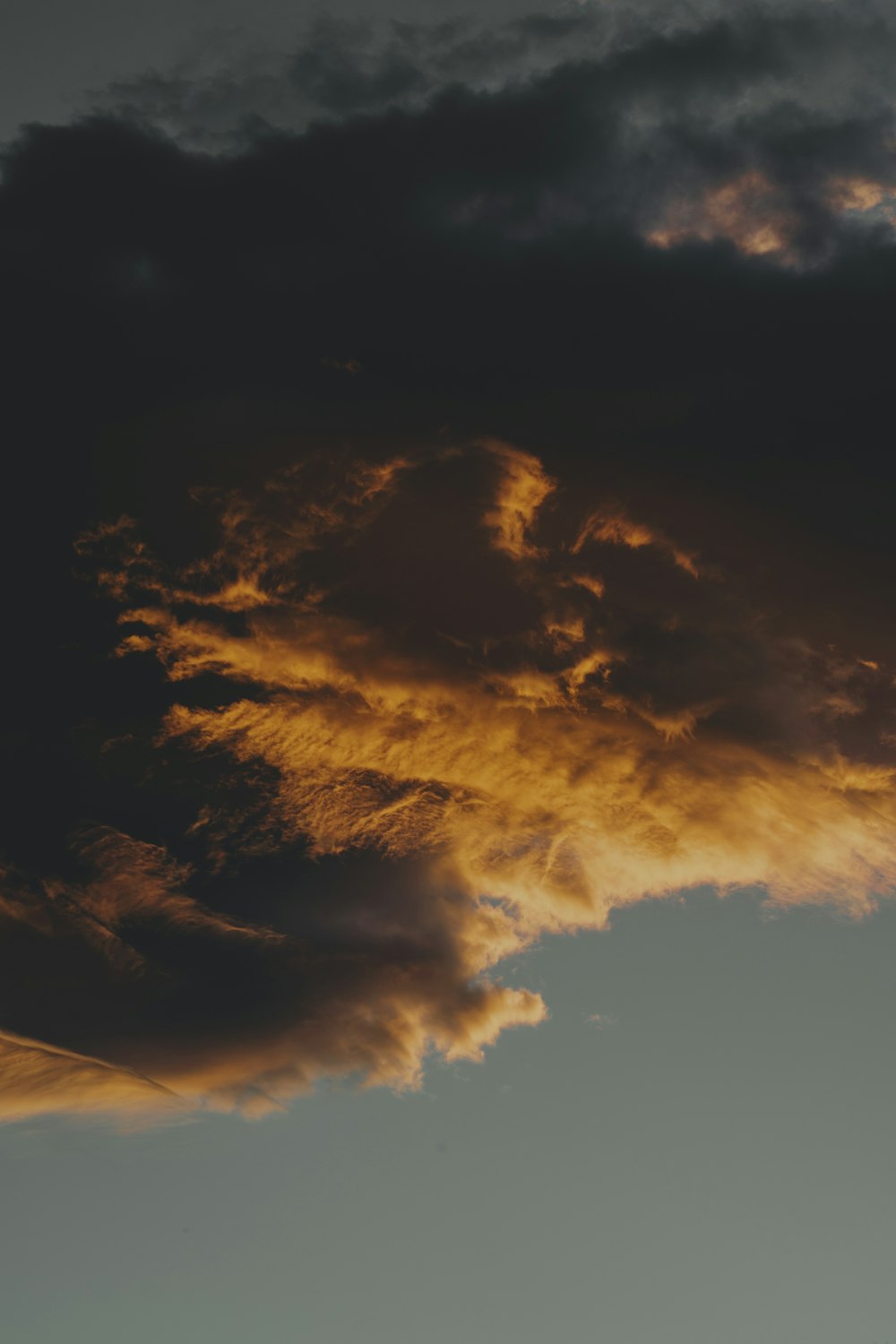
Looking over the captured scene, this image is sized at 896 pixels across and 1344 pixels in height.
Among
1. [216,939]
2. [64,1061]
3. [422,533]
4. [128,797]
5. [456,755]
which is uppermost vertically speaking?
[422,533]

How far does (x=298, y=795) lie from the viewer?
67.6 ft

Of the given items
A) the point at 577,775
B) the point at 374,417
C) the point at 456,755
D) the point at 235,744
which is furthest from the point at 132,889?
the point at 374,417

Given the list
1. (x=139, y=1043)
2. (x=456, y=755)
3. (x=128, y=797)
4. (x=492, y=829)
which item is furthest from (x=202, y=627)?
(x=139, y=1043)

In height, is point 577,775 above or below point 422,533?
below

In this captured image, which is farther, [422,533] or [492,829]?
[492,829]

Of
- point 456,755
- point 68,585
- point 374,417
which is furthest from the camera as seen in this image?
point 456,755

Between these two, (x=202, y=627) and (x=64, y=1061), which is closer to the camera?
(x=202, y=627)

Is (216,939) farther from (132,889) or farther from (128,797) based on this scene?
(128,797)

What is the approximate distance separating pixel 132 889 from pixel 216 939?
1847 mm

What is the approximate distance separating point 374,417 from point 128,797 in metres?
8.31

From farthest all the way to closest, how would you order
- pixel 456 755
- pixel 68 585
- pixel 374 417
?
pixel 456 755
pixel 68 585
pixel 374 417

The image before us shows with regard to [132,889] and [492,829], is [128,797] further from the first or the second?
[492,829]

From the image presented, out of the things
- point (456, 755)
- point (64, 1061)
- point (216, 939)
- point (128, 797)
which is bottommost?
point (64, 1061)

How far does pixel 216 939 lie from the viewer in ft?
69.3
